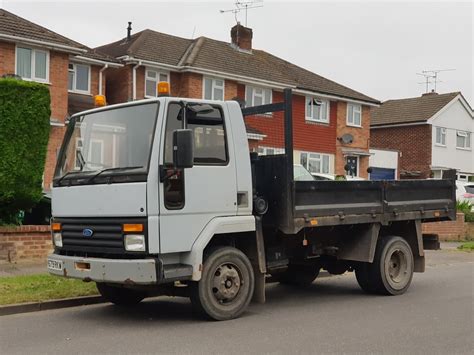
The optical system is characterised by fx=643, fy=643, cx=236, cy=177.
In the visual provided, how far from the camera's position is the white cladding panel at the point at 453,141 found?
39906mm

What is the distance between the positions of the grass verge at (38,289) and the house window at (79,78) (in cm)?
1503

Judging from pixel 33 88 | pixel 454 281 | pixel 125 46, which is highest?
pixel 125 46

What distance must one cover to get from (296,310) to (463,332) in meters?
2.15

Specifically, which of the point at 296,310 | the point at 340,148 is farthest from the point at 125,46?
the point at 296,310

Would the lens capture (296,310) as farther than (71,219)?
Yes

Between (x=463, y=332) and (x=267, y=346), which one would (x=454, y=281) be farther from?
(x=267, y=346)

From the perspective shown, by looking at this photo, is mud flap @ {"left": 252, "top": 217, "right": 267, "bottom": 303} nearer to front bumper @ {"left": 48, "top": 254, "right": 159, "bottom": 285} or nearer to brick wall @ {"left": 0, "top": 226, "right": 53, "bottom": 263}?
front bumper @ {"left": 48, "top": 254, "right": 159, "bottom": 285}

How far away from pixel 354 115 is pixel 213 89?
9.55 meters

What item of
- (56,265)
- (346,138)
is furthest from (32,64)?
(346,138)

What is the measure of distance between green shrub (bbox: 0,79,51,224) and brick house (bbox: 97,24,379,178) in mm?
11838

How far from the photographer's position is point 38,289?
8875 mm

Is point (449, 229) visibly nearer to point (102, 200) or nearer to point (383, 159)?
point (383, 159)

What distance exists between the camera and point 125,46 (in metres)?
28.1

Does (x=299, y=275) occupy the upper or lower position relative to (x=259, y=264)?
lower
